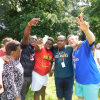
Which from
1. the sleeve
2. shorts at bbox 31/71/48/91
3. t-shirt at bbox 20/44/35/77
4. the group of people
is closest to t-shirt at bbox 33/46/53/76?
the group of people

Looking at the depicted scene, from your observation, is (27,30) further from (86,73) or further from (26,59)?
(86,73)

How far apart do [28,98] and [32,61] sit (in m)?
1.83

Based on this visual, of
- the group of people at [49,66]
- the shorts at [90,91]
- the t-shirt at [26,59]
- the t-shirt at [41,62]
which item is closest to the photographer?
the group of people at [49,66]

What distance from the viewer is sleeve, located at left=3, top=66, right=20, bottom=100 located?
1464 mm

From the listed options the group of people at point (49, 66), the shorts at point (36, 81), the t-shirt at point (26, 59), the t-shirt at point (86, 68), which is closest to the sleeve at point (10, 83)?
the group of people at point (49, 66)

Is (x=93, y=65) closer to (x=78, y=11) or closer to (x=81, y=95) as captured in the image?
(x=81, y=95)

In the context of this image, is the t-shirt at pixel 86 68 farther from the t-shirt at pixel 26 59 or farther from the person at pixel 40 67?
the t-shirt at pixel 26 59

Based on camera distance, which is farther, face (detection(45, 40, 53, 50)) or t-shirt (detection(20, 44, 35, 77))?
face (detection(45, 40, 53, 50))

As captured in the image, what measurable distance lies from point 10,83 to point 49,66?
1597mm

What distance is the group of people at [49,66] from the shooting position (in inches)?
61.7

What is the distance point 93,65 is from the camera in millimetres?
2176

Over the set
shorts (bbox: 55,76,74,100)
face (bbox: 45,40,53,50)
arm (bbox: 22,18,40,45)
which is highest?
arm (bbox: 22,18,40,45)

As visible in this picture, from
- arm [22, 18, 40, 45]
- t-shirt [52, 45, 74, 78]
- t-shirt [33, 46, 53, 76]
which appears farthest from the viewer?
t-shirt [33, 46, 53, 76]

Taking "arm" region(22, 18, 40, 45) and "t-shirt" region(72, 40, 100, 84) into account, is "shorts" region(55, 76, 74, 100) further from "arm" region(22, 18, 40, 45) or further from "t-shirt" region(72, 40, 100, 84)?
"arm" region(22, 18, 40, 45)
